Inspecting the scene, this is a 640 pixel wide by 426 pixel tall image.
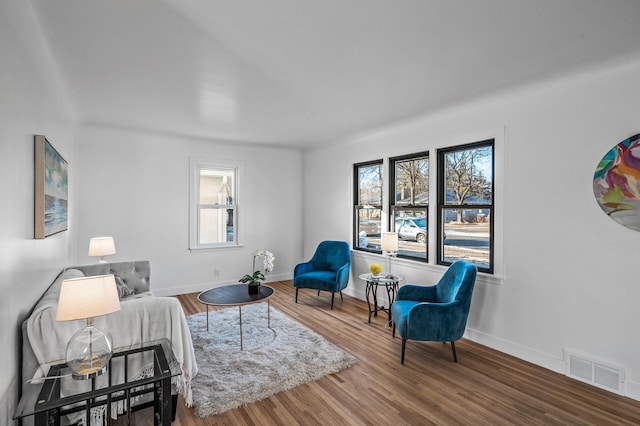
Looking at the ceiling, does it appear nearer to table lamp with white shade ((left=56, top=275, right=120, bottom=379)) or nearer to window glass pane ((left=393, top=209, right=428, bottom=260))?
window glass pane ((left=393, top=209, right=428, bottom=260))

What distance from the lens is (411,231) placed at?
4520 mm

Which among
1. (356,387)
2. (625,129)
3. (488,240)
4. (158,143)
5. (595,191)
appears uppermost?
(158,143)

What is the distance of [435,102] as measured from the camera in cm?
354

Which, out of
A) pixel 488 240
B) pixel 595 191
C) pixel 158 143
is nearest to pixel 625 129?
pixel 595 191

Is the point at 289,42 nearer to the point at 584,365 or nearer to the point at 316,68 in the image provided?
the point at 316,68

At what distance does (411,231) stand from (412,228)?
0.15 ft

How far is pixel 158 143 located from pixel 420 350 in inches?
184

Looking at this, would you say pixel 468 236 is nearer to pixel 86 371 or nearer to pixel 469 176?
pixel 469 176

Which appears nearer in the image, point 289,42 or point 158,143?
point 289,42

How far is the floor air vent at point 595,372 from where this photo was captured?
8.51ft

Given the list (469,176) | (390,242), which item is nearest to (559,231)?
(469,176)

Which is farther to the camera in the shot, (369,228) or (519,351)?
(369,228)

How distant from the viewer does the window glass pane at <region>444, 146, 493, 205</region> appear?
3598 millimetres

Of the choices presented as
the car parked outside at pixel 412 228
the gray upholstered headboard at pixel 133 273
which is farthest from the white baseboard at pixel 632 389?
the gray upholstered headboard at pixel 133 273
